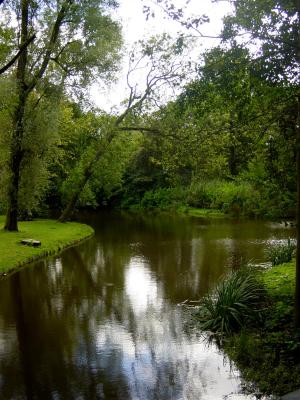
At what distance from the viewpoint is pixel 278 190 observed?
1072 cm

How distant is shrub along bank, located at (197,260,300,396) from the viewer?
7289mm

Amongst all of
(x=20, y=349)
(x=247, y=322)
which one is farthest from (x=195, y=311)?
(x=20, y=349)

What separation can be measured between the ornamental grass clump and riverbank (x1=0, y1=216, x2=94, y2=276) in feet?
29.0

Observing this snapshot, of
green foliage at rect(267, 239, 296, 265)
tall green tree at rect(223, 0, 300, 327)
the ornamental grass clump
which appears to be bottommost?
the ornamental grass clump

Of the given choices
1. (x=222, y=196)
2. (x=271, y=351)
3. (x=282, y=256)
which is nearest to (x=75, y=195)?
(x=222, y=196)

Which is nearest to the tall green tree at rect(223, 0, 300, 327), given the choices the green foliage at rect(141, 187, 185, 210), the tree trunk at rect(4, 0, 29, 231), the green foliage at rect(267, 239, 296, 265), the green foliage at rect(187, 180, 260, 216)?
the green foliage at rect(267, 239, 296, 265)

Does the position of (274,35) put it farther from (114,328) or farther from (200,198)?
(200,198)

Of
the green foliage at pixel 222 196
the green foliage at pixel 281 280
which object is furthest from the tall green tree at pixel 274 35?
the green foliage at pixel 222 196

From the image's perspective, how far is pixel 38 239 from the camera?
23.6m

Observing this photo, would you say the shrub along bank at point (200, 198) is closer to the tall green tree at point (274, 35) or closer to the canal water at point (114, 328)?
the canal water at point (114, 328)

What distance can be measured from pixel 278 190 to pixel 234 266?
298 inches

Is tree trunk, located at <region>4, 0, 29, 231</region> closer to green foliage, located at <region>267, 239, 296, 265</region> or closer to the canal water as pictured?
the canal water

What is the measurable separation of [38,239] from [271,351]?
17443mm

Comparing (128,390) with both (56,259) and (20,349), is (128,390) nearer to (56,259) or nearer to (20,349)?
(20,349)
